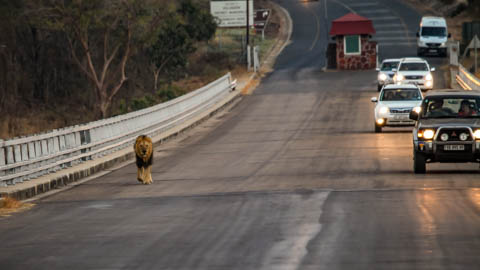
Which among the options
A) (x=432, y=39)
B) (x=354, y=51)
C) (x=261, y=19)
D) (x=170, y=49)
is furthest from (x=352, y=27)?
(x=261, y=19)

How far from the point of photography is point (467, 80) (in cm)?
4816

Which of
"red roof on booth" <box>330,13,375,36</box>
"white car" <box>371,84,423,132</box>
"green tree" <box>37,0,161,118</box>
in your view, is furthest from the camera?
"red roof on booth" <box>330,13,375,36</box>

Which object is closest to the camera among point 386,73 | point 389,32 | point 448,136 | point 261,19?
point 448,136

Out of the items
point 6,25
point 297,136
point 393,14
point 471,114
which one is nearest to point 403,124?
point 297,136

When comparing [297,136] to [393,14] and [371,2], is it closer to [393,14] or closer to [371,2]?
[393,14]

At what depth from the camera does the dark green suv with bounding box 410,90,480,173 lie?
2003cm

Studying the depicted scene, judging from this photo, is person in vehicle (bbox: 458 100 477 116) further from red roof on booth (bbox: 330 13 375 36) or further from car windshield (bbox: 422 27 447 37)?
car windshield (bbox: 422 27 447 37)

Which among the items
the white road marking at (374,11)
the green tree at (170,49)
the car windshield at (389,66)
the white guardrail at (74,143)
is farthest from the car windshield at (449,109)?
the white road marking at (374,11)

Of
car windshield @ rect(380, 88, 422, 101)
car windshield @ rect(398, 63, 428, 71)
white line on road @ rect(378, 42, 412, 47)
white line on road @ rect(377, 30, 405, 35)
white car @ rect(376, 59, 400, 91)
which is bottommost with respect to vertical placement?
white line on road @ rect(378, 42, 412, 47)

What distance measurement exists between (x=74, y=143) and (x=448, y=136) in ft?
29.4

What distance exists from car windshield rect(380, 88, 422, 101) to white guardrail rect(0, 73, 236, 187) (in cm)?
766

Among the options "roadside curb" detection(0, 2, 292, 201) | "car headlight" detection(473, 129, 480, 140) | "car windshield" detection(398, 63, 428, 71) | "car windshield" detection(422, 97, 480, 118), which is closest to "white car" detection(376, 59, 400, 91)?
"car windshield" detection(398, 63, 428, 71)

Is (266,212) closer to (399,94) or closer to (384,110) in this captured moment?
(384,110)

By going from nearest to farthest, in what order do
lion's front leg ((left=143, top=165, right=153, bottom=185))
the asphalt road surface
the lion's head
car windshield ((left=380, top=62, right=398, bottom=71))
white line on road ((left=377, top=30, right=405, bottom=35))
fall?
the asphalt road surface → the lion's head → lion's front leg ((left=143, top=165, right=153, bottom=185)) → car windshield ((left=380, top=62, right=398, bottom=71)) → white line on road ((left=377, top=30, right=405, bottom=35))
